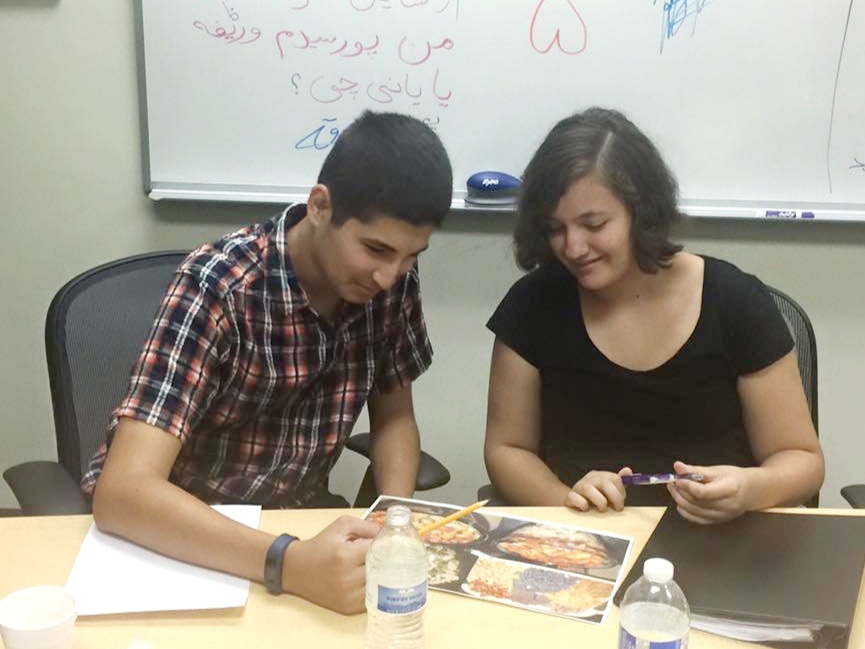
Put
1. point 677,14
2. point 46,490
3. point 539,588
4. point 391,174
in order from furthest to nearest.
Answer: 1. point 677,14
2. point 46,490
3. point 391,174
4. point 539,588

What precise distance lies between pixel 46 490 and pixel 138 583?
0.35m

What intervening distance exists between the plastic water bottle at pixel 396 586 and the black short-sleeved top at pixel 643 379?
24.6 inches

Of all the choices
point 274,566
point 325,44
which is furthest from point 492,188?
point 274,566

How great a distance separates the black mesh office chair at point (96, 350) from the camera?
1.45 m

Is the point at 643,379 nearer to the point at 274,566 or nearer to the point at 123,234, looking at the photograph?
the point at 274,566

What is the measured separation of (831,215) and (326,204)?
1295 mm

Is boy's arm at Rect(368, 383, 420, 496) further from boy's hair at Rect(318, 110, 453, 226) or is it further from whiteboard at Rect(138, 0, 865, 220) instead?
whiteboard at Rect(138, 0, 865, 220)

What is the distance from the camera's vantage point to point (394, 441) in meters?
1.50

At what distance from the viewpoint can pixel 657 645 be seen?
2.69ft

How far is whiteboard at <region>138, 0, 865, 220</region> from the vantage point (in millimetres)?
1933

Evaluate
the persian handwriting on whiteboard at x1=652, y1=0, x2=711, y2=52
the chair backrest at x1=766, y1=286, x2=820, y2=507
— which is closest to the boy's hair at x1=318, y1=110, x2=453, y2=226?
the chair backrest at x1=766, y1=286, x2=820, y2=507

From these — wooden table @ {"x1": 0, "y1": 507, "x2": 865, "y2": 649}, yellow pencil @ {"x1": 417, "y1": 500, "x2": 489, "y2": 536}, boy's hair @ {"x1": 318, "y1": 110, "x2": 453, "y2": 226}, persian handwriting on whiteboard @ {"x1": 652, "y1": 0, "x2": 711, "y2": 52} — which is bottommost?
wooden table @ {"x1": 0, "y1": 507, "x2": 865, "y2": 649}

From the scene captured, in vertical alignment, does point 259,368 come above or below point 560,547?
above

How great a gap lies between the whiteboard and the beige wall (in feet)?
0.26
